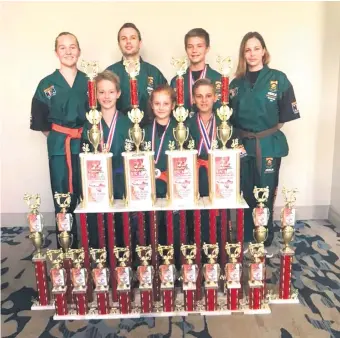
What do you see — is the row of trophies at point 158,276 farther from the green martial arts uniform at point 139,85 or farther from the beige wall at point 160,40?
the beige wall at point 160,40

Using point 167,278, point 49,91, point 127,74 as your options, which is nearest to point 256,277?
point 167,278

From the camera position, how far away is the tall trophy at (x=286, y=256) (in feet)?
6.93

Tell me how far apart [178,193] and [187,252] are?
348mm

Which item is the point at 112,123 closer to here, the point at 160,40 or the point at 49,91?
the point at 49,91

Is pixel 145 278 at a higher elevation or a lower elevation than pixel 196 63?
lower

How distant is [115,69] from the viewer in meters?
2.63

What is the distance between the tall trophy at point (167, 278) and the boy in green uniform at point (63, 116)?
851mm

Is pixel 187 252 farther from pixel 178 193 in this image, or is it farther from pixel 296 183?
pixel 296 183

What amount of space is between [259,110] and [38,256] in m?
1.51

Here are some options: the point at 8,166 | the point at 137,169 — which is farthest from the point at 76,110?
the point at 8,166

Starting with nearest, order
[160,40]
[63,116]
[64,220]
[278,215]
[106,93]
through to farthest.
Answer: [64,220]
[106,93]
[63,116]
[160,40]
[278,215]

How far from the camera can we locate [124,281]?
203cm

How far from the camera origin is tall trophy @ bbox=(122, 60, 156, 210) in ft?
6.39

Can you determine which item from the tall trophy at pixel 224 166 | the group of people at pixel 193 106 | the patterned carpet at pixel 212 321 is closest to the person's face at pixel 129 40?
the group of people at pixel 193 106
